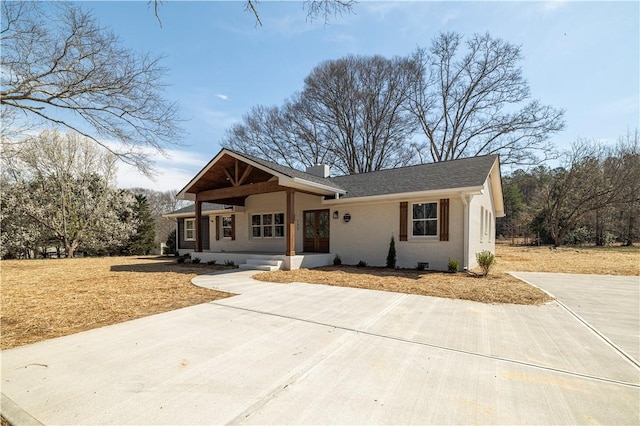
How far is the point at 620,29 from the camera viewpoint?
24.3ft

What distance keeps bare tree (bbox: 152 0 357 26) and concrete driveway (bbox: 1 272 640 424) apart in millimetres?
4519

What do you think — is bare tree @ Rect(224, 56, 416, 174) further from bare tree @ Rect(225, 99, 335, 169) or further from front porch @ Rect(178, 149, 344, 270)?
front porch @ Rect(178, 149, 344, 270)

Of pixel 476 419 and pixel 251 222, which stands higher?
pixel 251 222

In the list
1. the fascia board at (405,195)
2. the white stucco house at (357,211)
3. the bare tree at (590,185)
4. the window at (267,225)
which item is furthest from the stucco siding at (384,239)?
the bare tree at (590,185)

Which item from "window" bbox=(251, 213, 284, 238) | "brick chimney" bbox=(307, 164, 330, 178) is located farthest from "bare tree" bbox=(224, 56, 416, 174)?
"window" bbox=(251, 213, 284, 238)

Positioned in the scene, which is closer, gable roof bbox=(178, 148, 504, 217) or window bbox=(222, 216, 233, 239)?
gable roof bbox=(178, 148, 504, 217)

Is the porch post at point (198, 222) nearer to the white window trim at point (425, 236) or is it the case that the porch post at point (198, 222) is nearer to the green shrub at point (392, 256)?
the green shrub at point (392, 256)

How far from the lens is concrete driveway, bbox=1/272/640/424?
2193 millimetres

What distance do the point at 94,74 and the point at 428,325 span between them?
28.8 feet

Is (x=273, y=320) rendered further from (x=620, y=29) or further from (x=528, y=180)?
(x=528, y=180)

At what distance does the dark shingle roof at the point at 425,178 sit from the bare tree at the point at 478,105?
1267cm

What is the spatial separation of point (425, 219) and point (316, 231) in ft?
15.3

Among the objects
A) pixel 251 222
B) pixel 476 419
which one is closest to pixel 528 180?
pixel 251 222

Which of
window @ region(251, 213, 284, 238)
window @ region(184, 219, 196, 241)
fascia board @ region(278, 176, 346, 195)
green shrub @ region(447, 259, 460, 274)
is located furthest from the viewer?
window @ region(184, 219, 196, 241)
